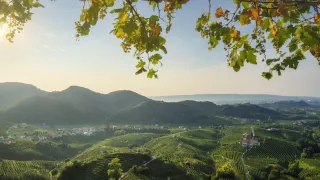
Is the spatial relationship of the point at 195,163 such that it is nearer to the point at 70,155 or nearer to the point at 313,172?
the point at 313,172

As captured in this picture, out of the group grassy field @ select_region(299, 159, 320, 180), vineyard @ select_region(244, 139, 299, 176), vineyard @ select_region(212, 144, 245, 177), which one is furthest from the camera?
vineyard @ select_region(244, 139, 299, 176)

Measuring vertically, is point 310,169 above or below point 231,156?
below

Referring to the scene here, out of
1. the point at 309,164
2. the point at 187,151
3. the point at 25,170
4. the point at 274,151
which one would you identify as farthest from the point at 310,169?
the point at 25,170

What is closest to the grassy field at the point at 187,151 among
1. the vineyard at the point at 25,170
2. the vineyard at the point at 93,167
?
the vineyard at the point at 93,167

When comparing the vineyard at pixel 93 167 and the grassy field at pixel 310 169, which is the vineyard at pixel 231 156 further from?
the vineyard at pixel 93 167

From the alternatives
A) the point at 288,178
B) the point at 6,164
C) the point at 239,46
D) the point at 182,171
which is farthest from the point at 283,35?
the point at 6,164

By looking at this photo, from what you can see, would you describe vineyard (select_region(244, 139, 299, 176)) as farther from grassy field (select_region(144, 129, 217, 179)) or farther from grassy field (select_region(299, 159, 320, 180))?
grassy field (select_region(144, 129, 217, 179))

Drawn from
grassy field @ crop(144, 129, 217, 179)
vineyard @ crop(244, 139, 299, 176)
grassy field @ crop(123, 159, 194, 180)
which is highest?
grassy field @ crop(123, 159, 194, 180)

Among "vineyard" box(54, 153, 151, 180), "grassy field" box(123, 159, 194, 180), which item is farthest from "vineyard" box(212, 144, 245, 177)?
"vineyard" box(54, 153, 151, 180)

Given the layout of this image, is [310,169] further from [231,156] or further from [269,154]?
[231,156]
